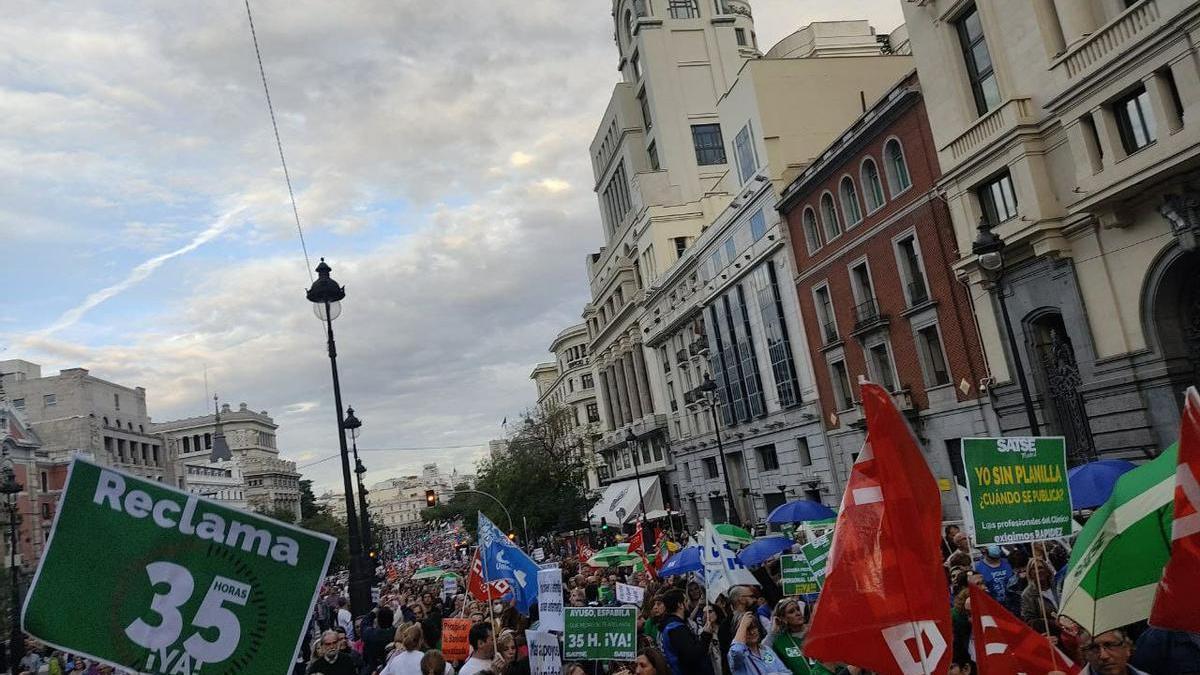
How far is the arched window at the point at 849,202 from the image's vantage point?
104 feet

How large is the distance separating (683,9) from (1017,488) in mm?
55901

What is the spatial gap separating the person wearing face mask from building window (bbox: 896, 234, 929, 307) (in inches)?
926

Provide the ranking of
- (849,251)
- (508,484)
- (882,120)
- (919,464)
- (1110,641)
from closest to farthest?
1. (919,464)
2. (1110,641)
3. (882,120)
4. (849,251)
5. (508,484)

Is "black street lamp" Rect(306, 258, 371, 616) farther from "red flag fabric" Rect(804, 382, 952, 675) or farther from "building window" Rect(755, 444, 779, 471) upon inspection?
"building window" Rect(755, 444, 779, 471)

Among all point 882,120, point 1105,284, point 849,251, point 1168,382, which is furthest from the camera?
point 849,251

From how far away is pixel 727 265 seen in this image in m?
43.4

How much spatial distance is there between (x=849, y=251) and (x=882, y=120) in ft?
17.6

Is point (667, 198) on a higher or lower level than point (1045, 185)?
higher

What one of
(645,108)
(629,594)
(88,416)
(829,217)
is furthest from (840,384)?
(88,416)

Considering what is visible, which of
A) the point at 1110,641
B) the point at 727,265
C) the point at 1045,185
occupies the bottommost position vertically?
the point at 1110,641

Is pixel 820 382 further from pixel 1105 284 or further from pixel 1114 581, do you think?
pixel 1114 581

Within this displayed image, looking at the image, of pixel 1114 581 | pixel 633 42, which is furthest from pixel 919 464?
pixel 633 42

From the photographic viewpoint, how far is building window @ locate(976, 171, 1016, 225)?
2283cm

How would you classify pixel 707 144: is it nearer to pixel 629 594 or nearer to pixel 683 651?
pixel 629 594
